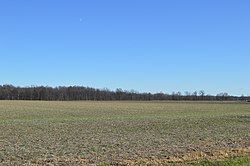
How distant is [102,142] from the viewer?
890 inches

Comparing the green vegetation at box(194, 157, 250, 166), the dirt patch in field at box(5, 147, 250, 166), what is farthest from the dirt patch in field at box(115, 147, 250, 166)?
the green vegetation at box(194, 157, 250, 166)

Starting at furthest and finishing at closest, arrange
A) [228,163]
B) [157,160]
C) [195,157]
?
1. [195,157]
2. [157,160]
3. [228,163]

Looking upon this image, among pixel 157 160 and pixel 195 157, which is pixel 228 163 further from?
pixel 157 160

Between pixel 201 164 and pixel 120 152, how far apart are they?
12.7 feet

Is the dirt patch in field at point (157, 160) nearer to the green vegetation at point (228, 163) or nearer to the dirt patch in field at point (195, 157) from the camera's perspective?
the dirt patch in field at point (195, 157)

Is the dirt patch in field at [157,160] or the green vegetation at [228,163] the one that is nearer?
the dirt patch in field at [157,160]

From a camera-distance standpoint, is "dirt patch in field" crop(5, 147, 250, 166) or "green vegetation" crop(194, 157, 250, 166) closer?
"dirt patch in field" crop(5, 147, 250, 166)

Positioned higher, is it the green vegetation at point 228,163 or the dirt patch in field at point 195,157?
the dirt patch in field at point 195,157

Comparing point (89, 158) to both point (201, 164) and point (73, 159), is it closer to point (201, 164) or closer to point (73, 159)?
point (73, 159)

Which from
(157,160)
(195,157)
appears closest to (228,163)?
(195,157)

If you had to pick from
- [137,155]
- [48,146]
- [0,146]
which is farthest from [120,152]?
[0,146]

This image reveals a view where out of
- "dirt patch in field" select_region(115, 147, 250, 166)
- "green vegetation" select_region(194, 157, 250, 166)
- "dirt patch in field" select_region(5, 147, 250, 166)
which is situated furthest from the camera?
"green vegetation" select_region(194, 157, 250, 166)

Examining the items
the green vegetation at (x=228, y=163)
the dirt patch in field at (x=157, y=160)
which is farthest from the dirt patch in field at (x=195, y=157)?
the green vegetation at (x=228, y=163)

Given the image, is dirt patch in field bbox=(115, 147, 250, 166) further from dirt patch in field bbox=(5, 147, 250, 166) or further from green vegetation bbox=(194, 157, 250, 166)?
green vegetation bbox=(194, 157, 250, 166)
